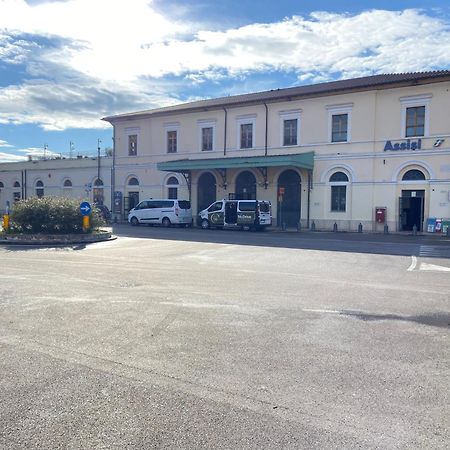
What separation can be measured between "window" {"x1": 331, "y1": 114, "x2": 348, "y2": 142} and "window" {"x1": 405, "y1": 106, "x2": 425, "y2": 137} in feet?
12.6

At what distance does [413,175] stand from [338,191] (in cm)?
472

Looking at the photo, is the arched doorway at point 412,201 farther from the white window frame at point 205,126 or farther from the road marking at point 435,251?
the white window frame at point 205,126

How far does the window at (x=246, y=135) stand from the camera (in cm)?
3294

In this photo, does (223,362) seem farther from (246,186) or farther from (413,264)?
(246,186)

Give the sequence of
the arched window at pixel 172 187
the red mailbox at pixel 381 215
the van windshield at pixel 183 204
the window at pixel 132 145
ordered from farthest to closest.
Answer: the window at pixel 132 145 < the arched window at pixel 172 187 < the van windshield at pixel 183 204 < the red mailbox at pixel 381 215

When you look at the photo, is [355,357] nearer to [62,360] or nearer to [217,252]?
[62,360]

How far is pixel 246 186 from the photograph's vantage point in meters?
33.2

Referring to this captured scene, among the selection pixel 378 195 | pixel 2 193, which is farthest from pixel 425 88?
pixel 2 193

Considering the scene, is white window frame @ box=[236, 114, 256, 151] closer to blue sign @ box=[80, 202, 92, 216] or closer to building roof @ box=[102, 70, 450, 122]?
building roof @ box=[102, 70, 450, 122]

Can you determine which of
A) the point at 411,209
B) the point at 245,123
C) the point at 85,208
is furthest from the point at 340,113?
the point at 85,208

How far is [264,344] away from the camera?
5.36 metres

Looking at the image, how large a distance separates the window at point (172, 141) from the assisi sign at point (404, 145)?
1712 centimetres

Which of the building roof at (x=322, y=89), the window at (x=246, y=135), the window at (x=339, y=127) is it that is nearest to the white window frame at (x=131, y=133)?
the building roof at (x=322, y=89)

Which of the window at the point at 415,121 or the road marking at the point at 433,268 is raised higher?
the window at the point at 415,121
